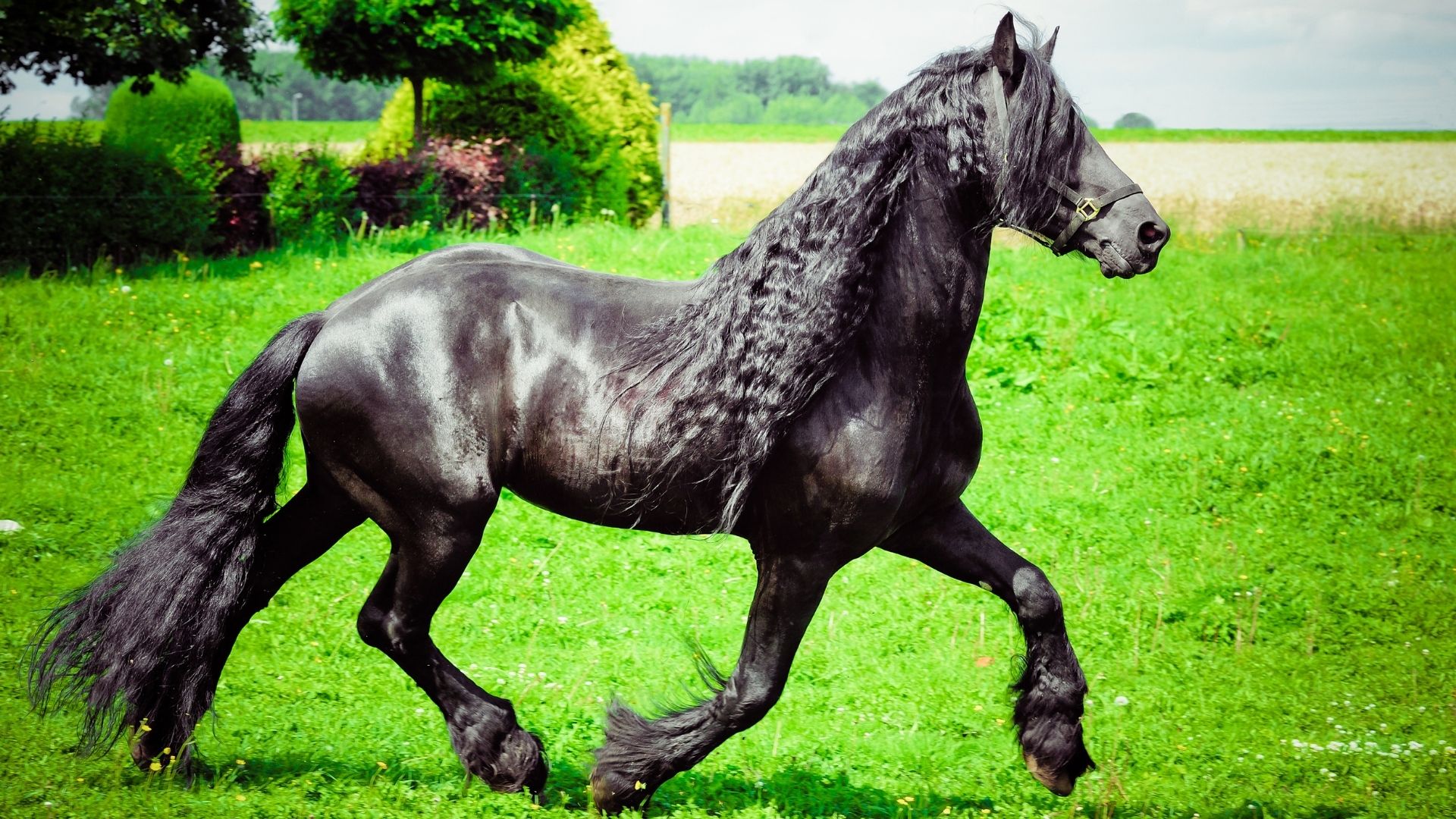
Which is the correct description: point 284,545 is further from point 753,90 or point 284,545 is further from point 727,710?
point 753,90

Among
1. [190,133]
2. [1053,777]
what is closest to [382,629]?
[1053,777]

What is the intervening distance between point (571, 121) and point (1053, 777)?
38.5 feet

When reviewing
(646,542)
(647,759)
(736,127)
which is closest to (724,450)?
(647,759)

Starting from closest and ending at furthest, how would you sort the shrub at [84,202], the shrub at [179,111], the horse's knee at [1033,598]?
the horse's knee at [1033,598] → the shrub at [84,202] → the shrub at [179,111]

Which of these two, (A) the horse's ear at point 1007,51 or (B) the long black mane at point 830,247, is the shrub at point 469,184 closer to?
(B) the long black mane at point 830,247

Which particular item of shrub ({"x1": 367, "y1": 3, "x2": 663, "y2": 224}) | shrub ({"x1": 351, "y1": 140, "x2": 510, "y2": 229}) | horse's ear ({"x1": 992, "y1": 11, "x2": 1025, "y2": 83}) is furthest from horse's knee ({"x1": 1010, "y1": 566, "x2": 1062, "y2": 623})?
shrub ({"x1": 367, "y1": 3, "x2": 663, "y2": 224})

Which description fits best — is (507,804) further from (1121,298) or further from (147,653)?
(1121,298)

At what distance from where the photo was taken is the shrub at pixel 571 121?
45.4 feet

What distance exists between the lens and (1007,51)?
10.3ft

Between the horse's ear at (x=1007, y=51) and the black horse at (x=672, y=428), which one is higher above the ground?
the horse's ear at (x=1007, y=51)

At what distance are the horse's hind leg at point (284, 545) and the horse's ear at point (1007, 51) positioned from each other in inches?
99.9

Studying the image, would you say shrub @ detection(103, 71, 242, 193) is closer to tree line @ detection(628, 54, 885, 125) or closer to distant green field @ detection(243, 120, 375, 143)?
distant green field @ detection(243, 120, 375, 143)

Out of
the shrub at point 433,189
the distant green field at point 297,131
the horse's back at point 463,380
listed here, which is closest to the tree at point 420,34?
the shrub at point 433,189

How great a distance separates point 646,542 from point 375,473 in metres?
3.41
